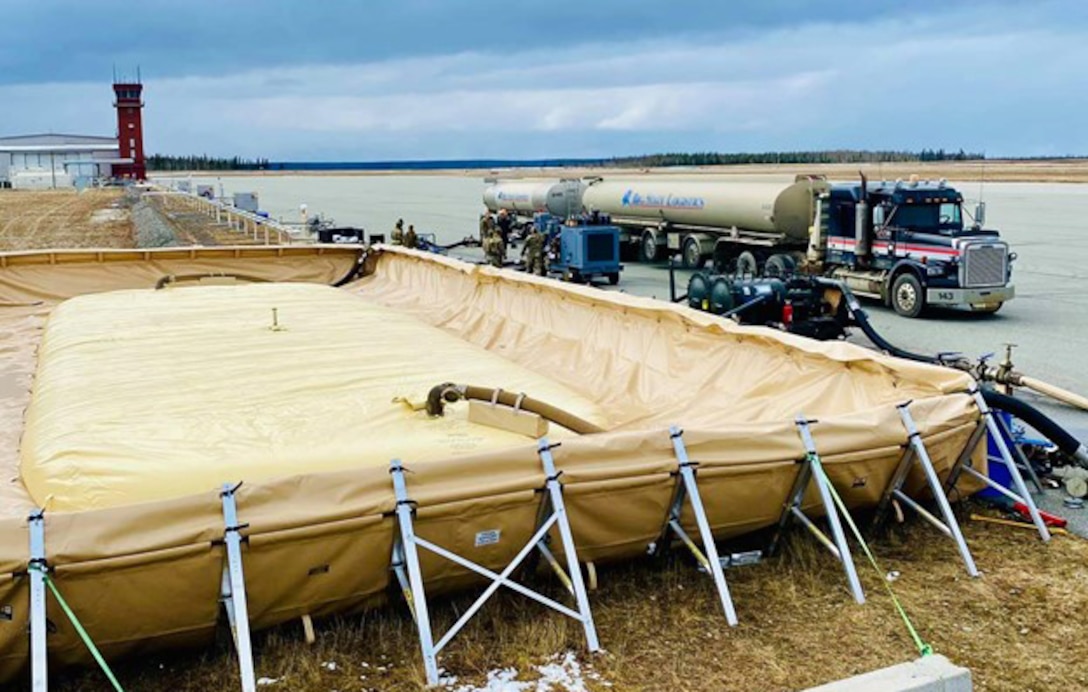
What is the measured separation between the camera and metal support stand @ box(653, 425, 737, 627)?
667cm

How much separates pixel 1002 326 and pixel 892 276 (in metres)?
2.62

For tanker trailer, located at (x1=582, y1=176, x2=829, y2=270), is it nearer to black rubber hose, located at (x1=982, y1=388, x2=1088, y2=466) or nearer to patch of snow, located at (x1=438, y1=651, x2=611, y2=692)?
black rubber hose, located at (x1=982, y1=388, x2=1088, y2=466)

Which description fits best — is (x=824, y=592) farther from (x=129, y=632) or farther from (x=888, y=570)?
(x=129, y=632)

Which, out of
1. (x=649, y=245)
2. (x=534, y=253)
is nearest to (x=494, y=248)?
(x=534, y=253)

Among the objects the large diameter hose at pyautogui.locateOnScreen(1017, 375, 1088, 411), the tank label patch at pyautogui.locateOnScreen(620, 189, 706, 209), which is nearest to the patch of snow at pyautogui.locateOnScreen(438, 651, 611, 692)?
the large diameter hose at pyautogui.locateOnScreen(1017, 375, 1088, 411)

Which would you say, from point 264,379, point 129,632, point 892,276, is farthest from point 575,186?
point 129,632

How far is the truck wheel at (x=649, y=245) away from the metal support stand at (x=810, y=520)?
82.2ft

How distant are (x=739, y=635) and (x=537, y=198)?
32.9 m

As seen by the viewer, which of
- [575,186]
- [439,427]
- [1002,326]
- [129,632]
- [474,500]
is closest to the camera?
[129,632]

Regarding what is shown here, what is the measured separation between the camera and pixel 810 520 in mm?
7820

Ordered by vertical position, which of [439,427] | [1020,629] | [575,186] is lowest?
[1020,629]

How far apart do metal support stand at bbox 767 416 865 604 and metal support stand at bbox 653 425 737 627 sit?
2.16ft

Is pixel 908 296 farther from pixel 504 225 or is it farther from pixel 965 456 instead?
pixel 504 225

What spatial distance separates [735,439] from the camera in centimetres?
721
